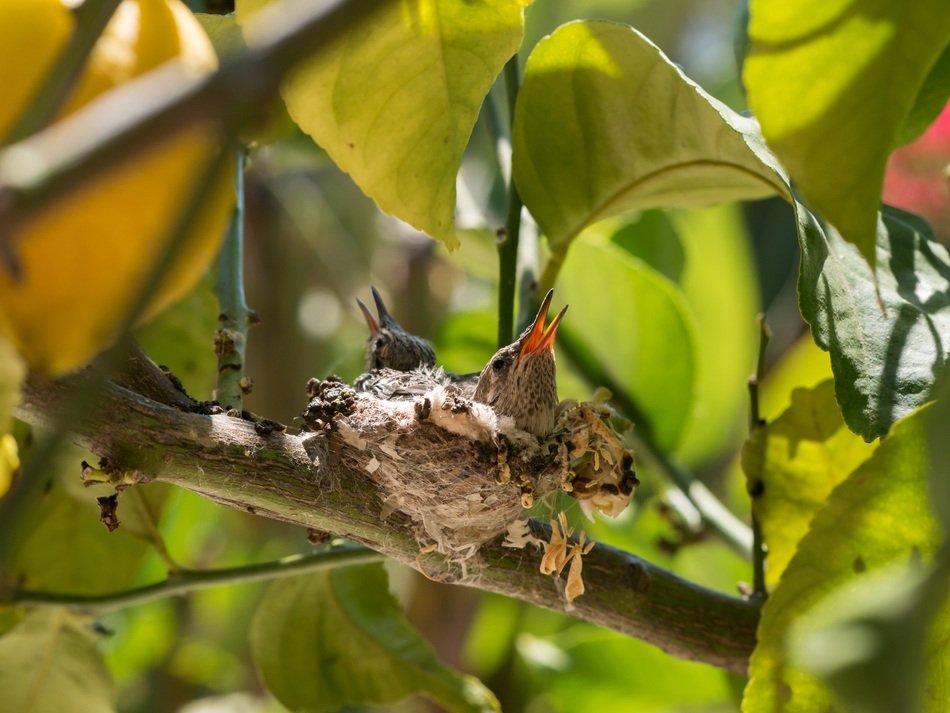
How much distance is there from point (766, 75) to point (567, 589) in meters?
0.45

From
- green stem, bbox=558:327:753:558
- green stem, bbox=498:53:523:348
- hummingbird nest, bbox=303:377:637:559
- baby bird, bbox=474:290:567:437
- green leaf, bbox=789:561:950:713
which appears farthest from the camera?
green stem, bbox=558:327:753:558

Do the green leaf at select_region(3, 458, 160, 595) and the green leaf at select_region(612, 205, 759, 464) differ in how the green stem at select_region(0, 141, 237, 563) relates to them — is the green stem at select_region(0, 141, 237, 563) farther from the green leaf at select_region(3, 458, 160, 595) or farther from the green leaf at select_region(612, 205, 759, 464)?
the green leaf at select_region(612, 205, 759, 464)

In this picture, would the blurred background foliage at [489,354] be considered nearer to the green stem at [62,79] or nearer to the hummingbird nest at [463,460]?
the hummingbird nest at [463,460]

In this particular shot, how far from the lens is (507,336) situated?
1026mm

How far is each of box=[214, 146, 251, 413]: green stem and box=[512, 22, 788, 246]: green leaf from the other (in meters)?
0.28

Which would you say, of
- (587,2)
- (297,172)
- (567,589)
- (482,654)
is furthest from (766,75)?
(297,172)

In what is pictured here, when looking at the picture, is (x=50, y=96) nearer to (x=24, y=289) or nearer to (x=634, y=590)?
(x=24, y=289)

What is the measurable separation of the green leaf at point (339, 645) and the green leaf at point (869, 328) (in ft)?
1.93

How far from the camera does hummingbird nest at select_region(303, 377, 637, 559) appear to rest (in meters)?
0.88

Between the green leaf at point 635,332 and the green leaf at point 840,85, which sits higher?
the green leaf at point 840,85

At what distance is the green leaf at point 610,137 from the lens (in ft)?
2.93

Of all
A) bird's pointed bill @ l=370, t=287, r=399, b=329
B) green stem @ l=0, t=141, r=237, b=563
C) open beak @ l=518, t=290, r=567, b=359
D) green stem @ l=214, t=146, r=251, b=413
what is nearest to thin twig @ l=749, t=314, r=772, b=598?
open beak @ l=518, t=290, r=567, b=359

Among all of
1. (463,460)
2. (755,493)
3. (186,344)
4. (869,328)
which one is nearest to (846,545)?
(869,328)

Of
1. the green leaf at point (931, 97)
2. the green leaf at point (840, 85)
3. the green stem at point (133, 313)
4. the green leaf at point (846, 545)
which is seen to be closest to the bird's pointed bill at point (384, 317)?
the green leaf at point (931, 97)
